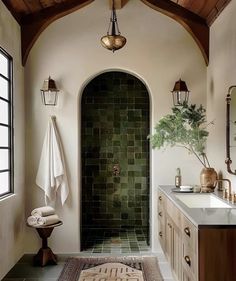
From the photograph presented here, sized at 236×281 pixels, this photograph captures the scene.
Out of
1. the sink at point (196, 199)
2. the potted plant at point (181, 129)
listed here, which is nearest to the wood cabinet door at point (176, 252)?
the sink at point (196, 199)

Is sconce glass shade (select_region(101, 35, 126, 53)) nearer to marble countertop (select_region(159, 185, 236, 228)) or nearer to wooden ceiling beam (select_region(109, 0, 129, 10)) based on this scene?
wooden ceiling beam (select_region(109, 0, 129, 10))

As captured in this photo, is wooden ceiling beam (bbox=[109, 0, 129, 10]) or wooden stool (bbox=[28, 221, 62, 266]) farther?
wooden ceiling beam (bbox=[109, 0, 129, 10])

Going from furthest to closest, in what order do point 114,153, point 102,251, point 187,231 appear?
point 114,153
point 102,251
point 187,231

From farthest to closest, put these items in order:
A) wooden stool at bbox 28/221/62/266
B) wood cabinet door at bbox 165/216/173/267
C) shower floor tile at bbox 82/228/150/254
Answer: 1. shower floor tile at bbox 82/228/150/254
2. wooden stool at bbox 28/221/62/266
3. wood cabinet door at bbox 165/216/173/267

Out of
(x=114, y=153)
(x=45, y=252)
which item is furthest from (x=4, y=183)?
(x=114, y=153)

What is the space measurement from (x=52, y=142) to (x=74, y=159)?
35 centimetres

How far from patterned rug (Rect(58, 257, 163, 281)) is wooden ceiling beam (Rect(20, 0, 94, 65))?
2.55 m

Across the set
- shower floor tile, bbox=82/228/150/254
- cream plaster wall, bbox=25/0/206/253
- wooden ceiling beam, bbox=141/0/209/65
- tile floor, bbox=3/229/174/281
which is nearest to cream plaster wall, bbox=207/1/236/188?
wooden ceiling beam, bbox=141/0/209/65

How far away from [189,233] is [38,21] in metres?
3.28

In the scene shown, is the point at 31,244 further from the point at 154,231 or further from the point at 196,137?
the point at 196,137

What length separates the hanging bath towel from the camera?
4.55 meters

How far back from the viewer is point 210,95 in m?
4.51

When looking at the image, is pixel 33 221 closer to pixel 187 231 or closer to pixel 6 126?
pixel 6 126

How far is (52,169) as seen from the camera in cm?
456
